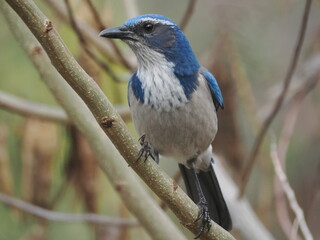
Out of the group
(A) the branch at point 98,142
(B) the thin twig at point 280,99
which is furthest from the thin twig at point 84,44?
(B) the thin twig at point 280,99

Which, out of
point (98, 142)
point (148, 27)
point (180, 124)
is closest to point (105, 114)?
point (98, 142)

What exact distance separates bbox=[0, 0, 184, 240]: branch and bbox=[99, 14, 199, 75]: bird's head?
620 millimetres

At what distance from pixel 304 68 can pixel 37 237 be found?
107 inches

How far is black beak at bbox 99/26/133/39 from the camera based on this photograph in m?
4.11

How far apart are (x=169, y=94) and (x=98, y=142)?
1.95 ft

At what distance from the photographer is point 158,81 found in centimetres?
436

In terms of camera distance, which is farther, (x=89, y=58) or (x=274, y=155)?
(x=89, y=58)

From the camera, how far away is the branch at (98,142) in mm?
3951

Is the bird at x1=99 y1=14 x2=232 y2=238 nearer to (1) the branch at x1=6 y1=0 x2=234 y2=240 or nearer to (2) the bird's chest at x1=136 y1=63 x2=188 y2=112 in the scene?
(2) the bird's chest at x1=136 y1=63 x2=188 y2=112

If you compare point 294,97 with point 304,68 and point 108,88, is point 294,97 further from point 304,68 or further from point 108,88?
point 108,88

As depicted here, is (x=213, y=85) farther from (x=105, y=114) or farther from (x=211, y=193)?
(x=105, y=114)

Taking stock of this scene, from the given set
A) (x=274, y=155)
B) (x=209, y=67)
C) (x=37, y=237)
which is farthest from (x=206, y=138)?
(x=37, y=237)

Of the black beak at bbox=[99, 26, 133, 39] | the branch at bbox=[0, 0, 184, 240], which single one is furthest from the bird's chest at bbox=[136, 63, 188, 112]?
the branch at bbox=[0, 0, 184, 240]

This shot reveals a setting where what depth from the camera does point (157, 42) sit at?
4562 millimetres
